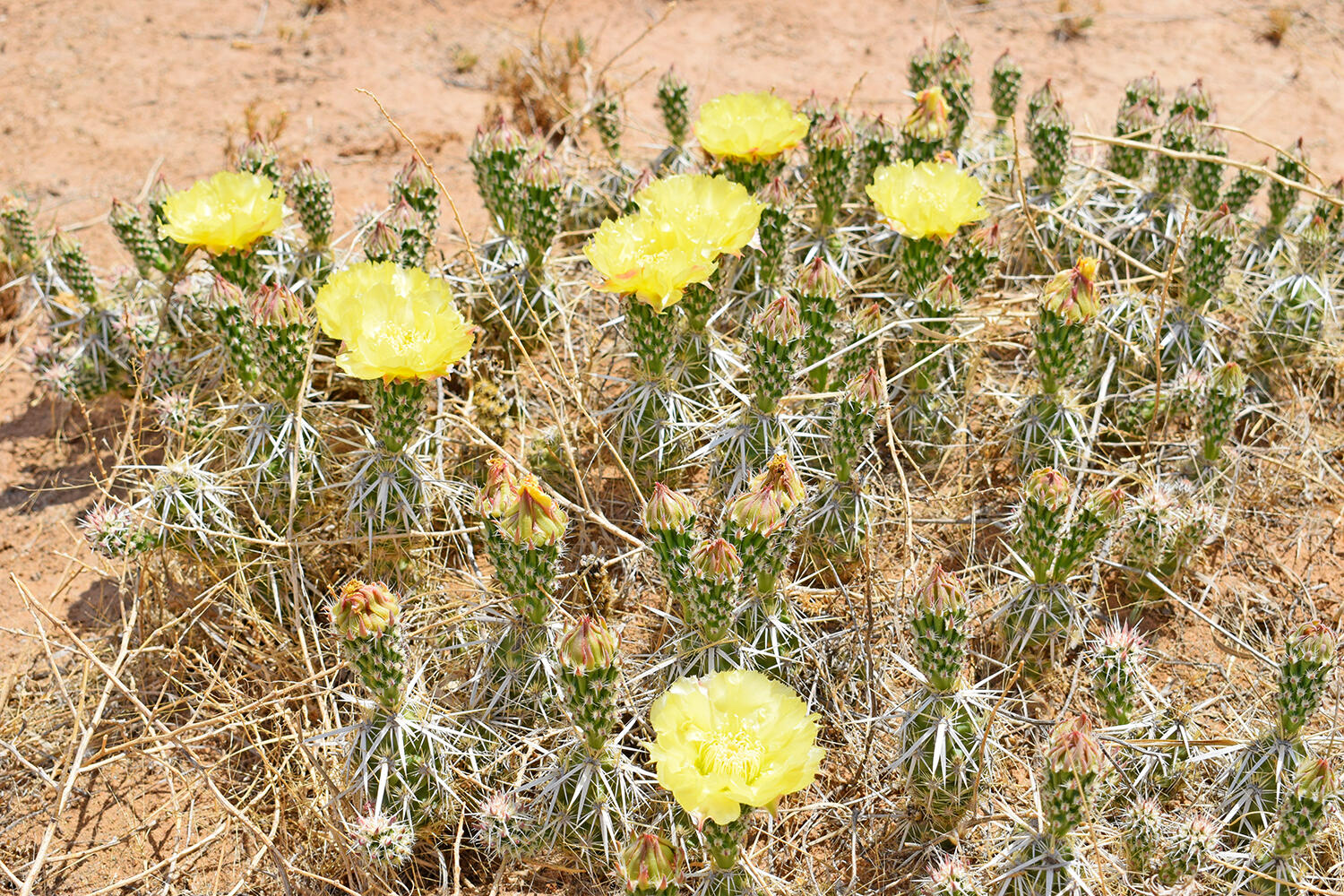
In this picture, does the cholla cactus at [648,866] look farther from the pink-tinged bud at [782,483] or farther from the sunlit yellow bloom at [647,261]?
the sunlit yellow bloom at [647,261]

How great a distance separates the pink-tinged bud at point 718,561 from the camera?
7.84 feet

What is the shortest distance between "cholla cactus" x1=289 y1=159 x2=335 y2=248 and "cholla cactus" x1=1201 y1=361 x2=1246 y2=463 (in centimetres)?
289

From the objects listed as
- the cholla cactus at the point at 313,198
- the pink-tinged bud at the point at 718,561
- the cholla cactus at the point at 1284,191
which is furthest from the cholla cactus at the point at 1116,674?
the cholla cactus at the point at 313,198

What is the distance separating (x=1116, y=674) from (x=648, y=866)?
51.8 inches

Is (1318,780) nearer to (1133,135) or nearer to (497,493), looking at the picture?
(497,493)

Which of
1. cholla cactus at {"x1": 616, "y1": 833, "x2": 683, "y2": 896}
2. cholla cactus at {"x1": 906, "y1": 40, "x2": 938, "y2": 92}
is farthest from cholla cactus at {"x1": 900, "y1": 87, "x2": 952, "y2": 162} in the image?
cholla cactus at {"x1": 616, "y1": 833, "x2": 683, "y2": 896}

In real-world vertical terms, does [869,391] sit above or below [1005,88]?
below

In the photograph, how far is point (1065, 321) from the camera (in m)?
2.99

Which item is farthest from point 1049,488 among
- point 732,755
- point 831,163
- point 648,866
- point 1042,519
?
point 831,163

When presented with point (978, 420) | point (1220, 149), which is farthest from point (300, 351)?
point (1220, 149)

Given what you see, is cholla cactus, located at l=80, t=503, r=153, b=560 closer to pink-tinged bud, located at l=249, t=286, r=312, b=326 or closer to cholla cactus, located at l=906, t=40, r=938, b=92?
pink-tinged bud, located at l=249, t=286, r=312, b=326

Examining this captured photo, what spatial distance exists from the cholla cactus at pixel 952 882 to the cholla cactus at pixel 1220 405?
167cm

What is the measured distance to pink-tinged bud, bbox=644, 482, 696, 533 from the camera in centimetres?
244

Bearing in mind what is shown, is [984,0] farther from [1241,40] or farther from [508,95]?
[508,95]
